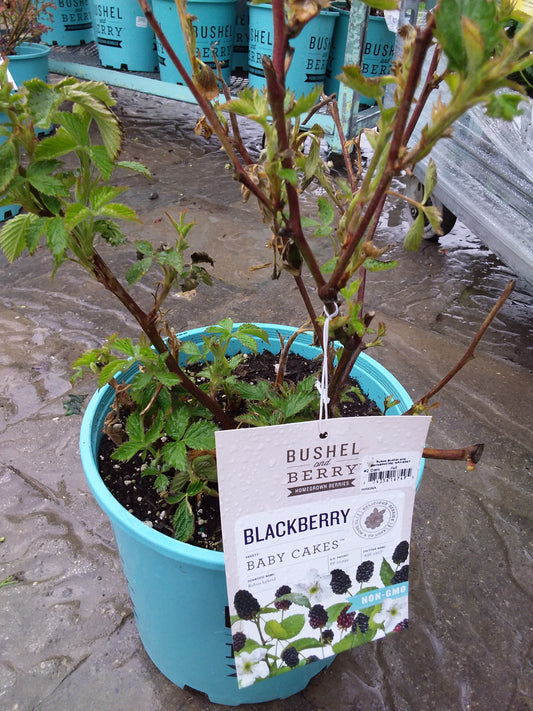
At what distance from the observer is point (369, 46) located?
3.43 meters

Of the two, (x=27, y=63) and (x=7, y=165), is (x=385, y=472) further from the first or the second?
(x=27, y=63)

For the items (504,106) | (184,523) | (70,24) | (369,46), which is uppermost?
(504,106)

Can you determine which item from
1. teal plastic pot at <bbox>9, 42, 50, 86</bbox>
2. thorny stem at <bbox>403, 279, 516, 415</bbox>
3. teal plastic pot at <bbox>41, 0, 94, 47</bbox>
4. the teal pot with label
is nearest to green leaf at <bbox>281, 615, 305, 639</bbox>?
thorny stem at <bbox>403, 279, 516, 415</bbox>

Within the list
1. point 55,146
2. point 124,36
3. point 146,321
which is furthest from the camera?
point 124,36

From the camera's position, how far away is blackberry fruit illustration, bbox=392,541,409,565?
73cm

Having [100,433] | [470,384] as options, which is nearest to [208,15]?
[470,384]

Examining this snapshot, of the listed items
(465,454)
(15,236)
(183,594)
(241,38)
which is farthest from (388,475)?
(241,38)

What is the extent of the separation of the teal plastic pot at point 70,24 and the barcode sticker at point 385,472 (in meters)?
5.17

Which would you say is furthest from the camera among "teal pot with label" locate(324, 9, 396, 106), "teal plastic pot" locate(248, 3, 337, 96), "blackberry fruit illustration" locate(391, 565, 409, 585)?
"teal pot with label" locate(324, 9, 396, 106)

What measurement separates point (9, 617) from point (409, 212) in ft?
8.77

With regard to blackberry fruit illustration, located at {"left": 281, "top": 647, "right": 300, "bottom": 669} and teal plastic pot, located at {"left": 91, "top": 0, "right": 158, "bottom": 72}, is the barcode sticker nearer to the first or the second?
blackberry fruit illustration, located at {"left": 281, "top": 647, "right": 300, "bottom": 669}

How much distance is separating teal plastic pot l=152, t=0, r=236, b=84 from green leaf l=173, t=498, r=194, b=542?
3034mm

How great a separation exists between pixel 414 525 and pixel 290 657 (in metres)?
0.85

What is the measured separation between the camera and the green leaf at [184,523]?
2.81 feet
